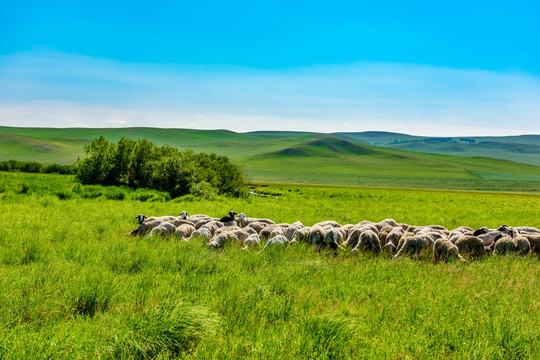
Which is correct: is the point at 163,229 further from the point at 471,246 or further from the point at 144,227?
the point at 471,246

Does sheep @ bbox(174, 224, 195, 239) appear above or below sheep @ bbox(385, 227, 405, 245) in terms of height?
below

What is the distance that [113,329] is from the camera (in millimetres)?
4805

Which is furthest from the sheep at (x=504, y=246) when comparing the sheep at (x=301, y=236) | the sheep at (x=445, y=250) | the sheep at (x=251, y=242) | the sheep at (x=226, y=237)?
the sheep at (x=226, y=237)

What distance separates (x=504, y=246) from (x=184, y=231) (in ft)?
34.7

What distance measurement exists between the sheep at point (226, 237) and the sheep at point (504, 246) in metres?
7.99

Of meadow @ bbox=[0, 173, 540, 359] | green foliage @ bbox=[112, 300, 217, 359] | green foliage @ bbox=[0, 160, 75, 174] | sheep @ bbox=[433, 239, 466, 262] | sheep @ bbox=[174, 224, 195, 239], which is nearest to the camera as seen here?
green foliage @ bbox=[112, 300, 217, 359]

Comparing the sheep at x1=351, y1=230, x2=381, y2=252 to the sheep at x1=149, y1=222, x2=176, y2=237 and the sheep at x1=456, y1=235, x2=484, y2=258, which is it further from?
the sheep at x1=149, y1=222, x2=176, y2=237

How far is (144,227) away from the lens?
12.8 m

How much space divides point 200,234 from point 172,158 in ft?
108

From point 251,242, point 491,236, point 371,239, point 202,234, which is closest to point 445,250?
point 371,239

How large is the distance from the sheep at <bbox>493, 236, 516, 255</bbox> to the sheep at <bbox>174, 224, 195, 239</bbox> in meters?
10.2

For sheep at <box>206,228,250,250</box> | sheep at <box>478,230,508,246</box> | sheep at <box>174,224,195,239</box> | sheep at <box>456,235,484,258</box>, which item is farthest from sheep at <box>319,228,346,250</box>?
sheep at <box>478,230,508,246</box>

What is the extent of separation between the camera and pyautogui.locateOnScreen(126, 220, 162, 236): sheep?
1240cm

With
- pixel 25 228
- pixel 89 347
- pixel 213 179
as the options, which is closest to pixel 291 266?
pixel 89 347
